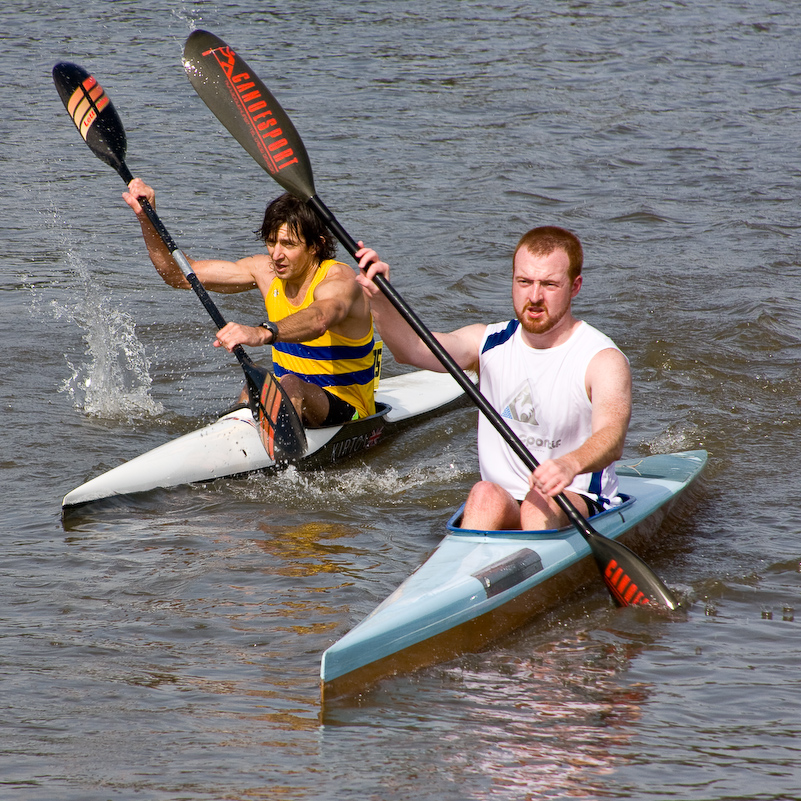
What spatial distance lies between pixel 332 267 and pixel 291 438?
0.87 meters

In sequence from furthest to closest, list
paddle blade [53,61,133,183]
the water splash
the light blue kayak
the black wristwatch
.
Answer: the water splash < paddle blade [53,61,133,183] < the black wristwatch < the light blue kayak

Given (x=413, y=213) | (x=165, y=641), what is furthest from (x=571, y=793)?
(x=413, y=213)

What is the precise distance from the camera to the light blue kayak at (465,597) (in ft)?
10.3

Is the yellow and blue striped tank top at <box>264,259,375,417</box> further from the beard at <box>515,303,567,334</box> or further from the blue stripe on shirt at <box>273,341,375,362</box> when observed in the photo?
the beard at <box>515,303,567,334</box>

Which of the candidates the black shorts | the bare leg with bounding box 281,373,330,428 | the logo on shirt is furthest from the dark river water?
the logo on shirt

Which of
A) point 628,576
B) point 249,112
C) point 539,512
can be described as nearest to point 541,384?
point 539,512

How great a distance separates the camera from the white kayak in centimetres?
486

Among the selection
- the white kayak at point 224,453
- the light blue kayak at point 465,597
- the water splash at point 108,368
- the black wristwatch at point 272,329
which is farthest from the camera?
the water splash at point 108,368

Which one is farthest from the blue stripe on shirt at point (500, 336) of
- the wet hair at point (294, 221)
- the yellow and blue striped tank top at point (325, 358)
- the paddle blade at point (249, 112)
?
the yellow and blue striped tank top at point (325, 358)

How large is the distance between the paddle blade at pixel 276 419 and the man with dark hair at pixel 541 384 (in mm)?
1335

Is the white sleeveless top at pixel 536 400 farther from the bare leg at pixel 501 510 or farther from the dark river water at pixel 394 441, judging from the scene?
the dark river water at pixel 394 441

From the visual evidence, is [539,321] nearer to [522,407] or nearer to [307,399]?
[522,407]

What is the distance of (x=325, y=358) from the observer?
5.42 metres

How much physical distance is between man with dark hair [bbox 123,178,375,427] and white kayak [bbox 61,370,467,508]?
110 millimetres
